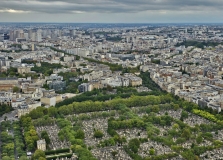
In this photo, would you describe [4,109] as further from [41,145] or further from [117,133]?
[117,133]

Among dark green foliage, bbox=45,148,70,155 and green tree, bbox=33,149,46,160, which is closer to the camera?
green tree, bbox=33,149,46,160

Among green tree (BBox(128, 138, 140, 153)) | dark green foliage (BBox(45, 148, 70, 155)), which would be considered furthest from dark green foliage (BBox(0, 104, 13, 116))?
green tree (BBox(128, 138, 140, 153))

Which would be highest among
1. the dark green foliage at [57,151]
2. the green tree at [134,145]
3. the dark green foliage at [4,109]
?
the green tree at [134,145]

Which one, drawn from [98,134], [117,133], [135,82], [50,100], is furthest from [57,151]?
[135,82]

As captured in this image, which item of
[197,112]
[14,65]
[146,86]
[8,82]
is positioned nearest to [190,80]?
[146,86]

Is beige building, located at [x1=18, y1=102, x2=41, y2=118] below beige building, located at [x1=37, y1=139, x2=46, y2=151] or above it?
above

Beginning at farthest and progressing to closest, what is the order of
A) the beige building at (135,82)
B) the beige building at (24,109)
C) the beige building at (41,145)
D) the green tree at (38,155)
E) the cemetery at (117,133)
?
1. the beige building at (135,82)
2. the beige building at (24,109)
3. the beige building at (41,145)
4. the cemetery at (117,133)
5. the green tree at (38,155)

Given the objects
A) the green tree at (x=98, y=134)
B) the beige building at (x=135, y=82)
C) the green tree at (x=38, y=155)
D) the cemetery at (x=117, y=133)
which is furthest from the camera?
the beige building at (x=135, y=82)

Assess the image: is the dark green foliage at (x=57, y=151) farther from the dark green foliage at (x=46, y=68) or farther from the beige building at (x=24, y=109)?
the dark green foliage at (x=46, y=68)

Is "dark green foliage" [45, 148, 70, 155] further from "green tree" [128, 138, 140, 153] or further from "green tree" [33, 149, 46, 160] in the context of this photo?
"green tree" [128, 138, 140, 153]

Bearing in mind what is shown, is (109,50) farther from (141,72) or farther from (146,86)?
(146,86)

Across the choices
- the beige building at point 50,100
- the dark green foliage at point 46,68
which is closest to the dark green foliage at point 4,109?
the beige building at point 50,100
